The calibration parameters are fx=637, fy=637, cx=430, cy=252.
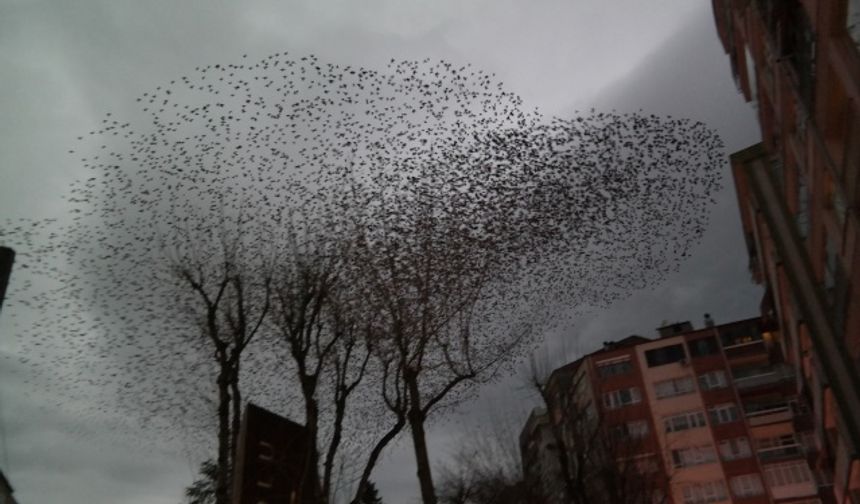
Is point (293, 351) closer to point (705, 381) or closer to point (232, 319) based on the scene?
point (232, 319)

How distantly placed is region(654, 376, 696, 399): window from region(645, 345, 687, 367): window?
55.0 inches

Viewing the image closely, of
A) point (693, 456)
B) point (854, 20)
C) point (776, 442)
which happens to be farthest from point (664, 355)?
point (854, 20)

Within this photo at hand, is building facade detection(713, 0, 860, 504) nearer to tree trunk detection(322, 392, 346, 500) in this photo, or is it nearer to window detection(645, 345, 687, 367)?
tree trunk detection(322, 392, 346, 500)

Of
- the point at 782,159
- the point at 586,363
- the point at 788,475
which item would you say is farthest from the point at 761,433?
the point at 782,159

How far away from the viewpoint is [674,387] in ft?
144

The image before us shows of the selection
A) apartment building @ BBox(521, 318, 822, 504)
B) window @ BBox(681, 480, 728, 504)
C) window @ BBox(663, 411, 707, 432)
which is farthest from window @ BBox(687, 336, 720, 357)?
window @ BBox(681, 480, 728, 504)

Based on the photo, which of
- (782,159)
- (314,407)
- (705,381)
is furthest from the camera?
(705,381)

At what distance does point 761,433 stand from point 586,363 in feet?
39.5

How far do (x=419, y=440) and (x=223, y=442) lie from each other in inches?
173

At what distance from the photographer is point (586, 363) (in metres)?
47.1

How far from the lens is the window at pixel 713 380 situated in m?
43.0

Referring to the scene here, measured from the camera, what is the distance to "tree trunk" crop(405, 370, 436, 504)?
41.5ft

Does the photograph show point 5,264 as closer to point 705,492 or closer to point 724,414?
point 705,492

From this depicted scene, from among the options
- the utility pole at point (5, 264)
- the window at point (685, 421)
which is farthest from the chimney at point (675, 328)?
the utility pole at point (5, 264)
